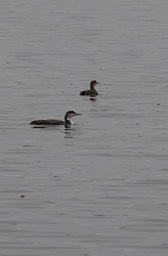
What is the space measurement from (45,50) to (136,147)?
29146 millimetres

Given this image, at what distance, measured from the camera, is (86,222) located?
2378cm

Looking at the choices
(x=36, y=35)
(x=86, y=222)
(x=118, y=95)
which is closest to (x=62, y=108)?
(x=118, y=95)

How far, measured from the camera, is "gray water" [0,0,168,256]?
22.9 meters

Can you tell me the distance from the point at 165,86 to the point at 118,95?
9.89 ft

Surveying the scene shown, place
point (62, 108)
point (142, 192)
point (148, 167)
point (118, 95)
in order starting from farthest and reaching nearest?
point (118, 95)
point (62, 108)
point (148, 167)
point (142, 192)

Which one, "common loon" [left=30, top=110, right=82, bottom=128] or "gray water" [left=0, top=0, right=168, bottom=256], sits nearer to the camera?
"gray water" [left=0, top=0, right=168, bottom=256]

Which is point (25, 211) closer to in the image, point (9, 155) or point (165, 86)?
point (9, 155)

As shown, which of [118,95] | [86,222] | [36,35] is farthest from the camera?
[36,35]

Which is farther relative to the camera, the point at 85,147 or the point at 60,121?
the point at 60,121

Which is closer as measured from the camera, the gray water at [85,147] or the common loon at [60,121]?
the gray water at [85,147]

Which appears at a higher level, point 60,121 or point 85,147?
point 60,121

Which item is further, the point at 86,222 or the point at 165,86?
the point at 165,86

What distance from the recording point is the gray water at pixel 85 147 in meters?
22.9

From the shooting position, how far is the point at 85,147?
108 feet
